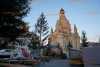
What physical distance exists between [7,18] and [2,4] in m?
1.32

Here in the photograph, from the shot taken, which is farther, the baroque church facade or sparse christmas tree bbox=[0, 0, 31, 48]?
the baroque church facade

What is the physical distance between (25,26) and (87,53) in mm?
7985

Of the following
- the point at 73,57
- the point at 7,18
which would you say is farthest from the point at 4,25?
the point at 73,57

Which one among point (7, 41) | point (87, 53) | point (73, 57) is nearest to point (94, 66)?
point (87, 53)

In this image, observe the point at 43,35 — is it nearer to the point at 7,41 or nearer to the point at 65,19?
the point at 65,19

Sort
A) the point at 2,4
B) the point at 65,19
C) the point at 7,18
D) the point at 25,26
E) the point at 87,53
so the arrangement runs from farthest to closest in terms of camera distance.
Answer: the point at 65,19 → the point at 25,26 → the point at 7,18 → the point at 2,4 → the point at 87,53

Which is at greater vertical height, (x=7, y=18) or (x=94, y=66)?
(x=7, y=18)

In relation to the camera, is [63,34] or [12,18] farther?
[63,34]

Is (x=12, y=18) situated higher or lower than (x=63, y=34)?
higher

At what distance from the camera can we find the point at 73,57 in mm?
10695

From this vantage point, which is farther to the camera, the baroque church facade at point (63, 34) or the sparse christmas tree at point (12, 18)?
the baroque church facade at point (63, 34)

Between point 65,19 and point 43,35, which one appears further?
point 43,35

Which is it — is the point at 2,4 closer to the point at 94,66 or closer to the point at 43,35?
the point at 94,66

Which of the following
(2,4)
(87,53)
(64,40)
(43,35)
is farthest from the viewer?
(43,35)
